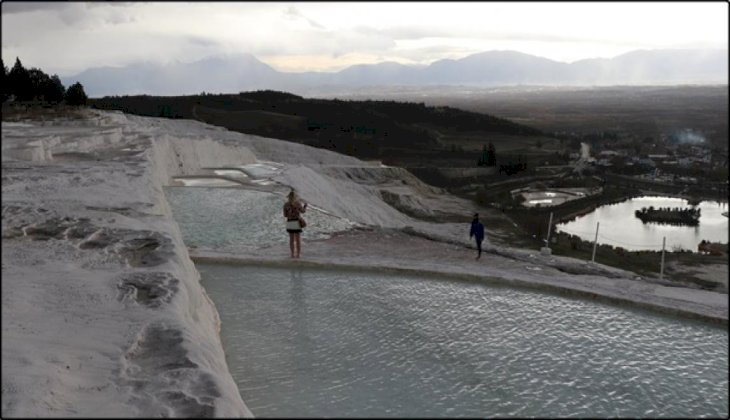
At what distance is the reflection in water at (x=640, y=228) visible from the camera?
26.2 m

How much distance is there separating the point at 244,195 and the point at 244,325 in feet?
24.2

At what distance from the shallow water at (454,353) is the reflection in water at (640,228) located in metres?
19.5

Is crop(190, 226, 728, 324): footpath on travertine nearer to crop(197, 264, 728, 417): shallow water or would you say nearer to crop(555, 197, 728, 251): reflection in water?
crop(197, 264, 728, 417): shallow water

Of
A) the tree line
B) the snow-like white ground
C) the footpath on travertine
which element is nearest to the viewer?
the snow-like white ground

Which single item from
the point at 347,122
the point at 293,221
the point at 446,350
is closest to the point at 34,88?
the point at 293,221

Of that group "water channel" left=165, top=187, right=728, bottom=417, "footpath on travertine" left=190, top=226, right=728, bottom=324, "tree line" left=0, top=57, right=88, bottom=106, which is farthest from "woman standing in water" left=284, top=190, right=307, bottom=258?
"tree line" left=0, top=57, right=88, bottom=106

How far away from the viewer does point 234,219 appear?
1079cm

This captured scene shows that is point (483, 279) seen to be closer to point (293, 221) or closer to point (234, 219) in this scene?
point (293, 221)

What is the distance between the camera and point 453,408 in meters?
3.80

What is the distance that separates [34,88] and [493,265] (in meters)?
Answer: 22.0

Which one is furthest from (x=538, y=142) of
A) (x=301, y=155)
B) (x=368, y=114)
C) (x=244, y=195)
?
(x=244, y=195)

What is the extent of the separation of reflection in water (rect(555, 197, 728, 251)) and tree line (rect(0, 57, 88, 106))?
2131 centimetres

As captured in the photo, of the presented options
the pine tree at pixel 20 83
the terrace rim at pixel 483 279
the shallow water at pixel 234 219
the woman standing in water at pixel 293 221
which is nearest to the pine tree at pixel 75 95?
the pine tree at pixel 20 83

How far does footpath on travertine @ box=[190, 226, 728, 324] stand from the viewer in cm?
682
